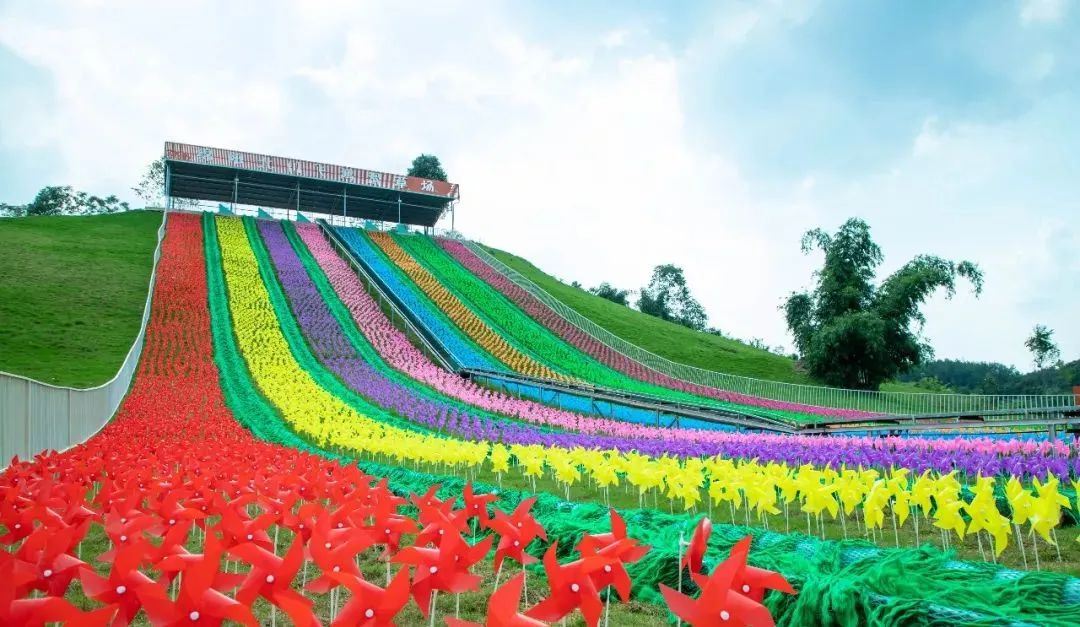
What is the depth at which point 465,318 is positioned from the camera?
116 feet

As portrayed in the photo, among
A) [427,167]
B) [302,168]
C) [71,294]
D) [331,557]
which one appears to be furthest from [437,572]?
[427,167]

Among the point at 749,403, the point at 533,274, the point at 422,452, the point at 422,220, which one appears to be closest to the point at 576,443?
the point at 422,452

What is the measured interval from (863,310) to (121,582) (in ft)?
111

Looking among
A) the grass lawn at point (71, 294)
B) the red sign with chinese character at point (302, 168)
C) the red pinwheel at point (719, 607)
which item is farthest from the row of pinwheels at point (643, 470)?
the red sign with chinese character at point (302, 168)

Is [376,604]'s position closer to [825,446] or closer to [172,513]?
[172,513]

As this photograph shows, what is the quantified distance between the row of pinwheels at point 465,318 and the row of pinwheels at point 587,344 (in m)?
3.61

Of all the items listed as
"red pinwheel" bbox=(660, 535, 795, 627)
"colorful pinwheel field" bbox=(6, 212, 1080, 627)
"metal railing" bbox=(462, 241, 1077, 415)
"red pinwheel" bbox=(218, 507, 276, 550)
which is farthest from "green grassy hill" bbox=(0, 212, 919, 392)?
"red pinwheel" bbox=(660, 535, 795, 627)

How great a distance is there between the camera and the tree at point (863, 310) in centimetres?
3148

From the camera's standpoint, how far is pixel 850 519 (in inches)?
280

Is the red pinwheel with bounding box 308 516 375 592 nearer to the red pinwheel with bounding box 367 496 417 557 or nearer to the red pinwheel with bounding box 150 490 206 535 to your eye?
the red pinwheel with bounding box 367 496 417 557

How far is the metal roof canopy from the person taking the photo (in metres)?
48.6

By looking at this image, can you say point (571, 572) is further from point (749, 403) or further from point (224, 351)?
point (224, 351)

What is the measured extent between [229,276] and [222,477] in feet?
110

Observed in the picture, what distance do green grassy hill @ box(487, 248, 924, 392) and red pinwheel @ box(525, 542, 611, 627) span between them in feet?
106
